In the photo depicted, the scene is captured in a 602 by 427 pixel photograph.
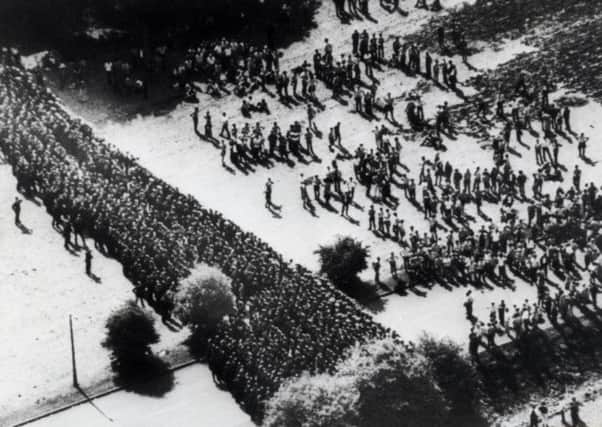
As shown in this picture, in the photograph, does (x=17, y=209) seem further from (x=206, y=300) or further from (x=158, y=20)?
(x=158, y=20)

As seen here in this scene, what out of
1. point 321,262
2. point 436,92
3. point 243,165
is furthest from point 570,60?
point 321,262

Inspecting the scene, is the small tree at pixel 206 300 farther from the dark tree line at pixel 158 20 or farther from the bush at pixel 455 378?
the dark tree line at pixel 158 20

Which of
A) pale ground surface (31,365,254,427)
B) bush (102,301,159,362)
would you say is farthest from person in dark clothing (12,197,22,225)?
pale ground surface (31,365,254,427)

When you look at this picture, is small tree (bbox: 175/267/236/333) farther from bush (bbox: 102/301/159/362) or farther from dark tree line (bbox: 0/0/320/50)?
dark tree line (bbox: 0/0/320/50)

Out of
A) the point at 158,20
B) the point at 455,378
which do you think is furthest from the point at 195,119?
the point at 455,378

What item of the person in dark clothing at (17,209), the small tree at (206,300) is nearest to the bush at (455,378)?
the small tree at (206,300)

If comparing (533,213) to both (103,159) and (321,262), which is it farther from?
(103,159)
